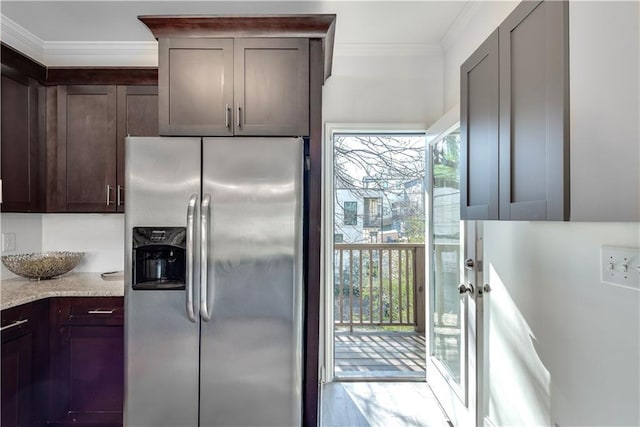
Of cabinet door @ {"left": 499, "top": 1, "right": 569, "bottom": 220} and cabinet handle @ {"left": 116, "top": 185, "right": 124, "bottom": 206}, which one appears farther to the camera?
cabinet handle @ {"left": 116, "top": 185, "right": 124, "bottom": 206}

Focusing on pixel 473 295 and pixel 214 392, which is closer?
pixel 214 392

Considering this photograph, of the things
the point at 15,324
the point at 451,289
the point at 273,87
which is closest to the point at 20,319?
the point at 15,324

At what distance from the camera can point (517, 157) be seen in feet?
3.48

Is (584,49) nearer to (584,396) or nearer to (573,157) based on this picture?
(573,157)

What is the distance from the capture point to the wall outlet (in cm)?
244

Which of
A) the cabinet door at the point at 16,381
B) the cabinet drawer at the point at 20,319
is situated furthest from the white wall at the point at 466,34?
the cabinet door at the point at 16,381

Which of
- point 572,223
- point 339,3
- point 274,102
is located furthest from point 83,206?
point 572,223

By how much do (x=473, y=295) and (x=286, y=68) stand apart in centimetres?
164

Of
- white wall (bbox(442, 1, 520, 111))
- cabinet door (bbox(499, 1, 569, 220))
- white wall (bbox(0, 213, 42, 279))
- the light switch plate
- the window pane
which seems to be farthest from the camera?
the window pane

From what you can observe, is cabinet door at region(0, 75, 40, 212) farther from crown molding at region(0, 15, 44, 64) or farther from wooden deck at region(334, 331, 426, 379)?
wooden deck at region(334, 331, 426, 379)

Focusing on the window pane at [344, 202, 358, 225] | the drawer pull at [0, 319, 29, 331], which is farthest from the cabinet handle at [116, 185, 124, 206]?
the window pane at [344, 202, 358, 225]

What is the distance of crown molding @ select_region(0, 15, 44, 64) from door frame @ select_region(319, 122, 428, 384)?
2187mm

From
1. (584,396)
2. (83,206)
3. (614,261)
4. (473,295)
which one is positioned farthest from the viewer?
(83,206)

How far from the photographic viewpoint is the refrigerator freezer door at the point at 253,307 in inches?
74.5
